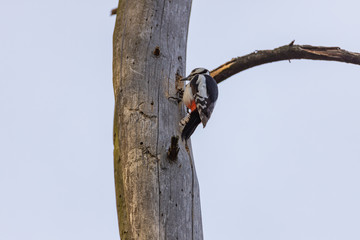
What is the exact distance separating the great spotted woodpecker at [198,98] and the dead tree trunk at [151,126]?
8 cm

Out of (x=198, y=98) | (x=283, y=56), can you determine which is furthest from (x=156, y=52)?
(x=283, y=56)

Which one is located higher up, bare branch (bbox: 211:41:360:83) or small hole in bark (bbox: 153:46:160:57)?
bare branch (bbox: 211:41:360:83)

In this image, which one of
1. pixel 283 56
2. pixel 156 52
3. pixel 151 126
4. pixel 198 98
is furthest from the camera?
pixel 283 56

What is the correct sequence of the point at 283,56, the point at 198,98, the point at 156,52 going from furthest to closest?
1. the point at 283,56
2. the point at 198,98
3. the point at 156,52

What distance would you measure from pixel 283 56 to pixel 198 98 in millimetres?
974

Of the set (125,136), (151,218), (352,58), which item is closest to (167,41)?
(125,136)

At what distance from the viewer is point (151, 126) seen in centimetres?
274

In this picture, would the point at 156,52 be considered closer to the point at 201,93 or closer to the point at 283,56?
the point at 201,93

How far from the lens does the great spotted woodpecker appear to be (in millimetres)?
2957

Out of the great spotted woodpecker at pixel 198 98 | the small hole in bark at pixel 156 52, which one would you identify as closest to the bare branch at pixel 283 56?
the great spotted woodpecker at pixel 198 98

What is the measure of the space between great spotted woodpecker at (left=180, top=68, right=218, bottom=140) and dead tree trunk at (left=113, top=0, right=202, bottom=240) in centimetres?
8

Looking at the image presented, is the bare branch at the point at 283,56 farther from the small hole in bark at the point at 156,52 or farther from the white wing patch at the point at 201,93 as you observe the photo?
the small hole in bark at the point at 156,52

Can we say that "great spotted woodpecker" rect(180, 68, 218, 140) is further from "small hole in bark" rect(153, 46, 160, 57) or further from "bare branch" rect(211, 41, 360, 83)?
"small hole in bark" rect(153, 46, 160, 57)

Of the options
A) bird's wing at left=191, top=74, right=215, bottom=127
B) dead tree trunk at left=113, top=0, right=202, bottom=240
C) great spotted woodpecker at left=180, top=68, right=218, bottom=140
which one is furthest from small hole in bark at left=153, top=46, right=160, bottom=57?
bird's wing at left=191, top=74, right=215, bottom=127
